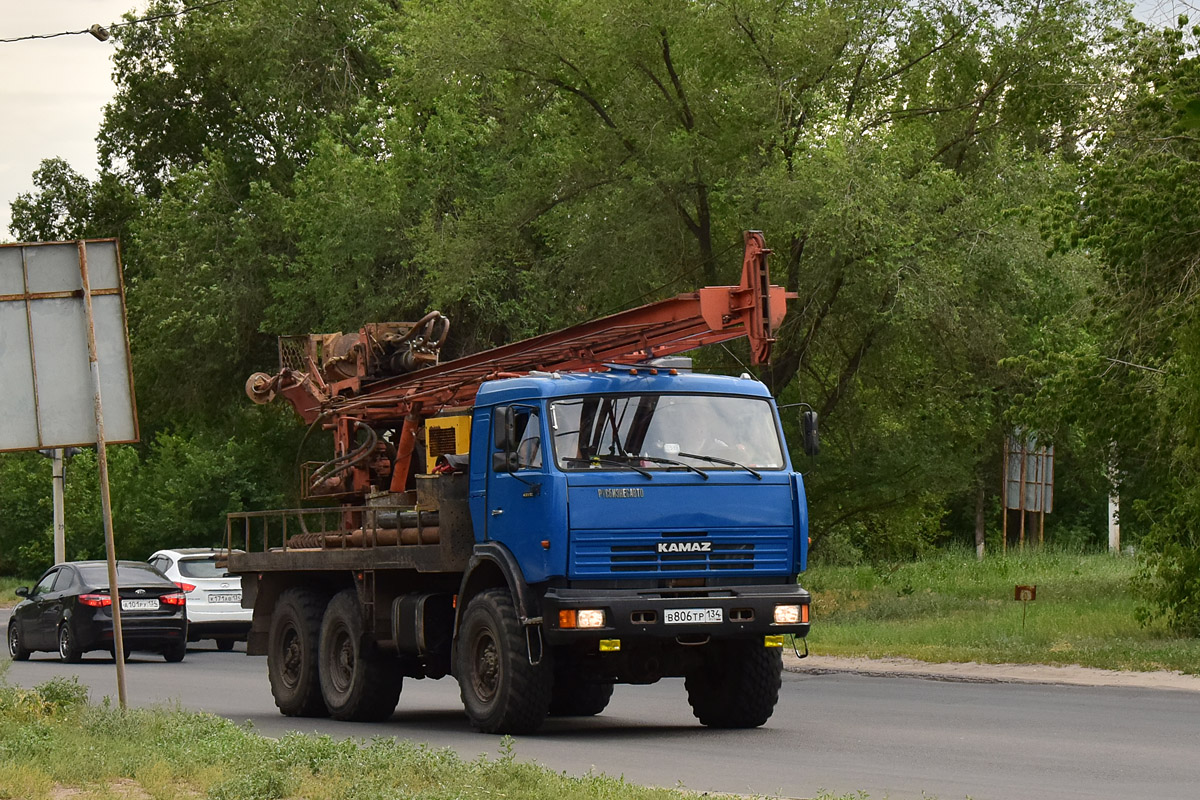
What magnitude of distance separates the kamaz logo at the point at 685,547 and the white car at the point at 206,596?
15.1m

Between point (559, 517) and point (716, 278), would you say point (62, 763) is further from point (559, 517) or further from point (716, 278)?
point (716, 278)

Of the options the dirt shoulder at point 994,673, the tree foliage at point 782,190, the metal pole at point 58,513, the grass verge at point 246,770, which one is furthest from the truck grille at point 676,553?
the metal pole at point 58,513

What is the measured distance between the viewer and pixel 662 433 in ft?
46.4

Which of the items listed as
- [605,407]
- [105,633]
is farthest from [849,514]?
[605,407]

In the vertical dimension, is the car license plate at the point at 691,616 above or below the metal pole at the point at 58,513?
above

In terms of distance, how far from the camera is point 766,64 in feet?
93.0

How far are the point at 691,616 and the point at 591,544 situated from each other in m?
0.94

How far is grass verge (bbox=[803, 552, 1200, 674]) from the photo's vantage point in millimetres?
21531

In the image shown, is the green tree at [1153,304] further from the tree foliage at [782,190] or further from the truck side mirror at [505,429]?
the truck side mirror at [505,429]

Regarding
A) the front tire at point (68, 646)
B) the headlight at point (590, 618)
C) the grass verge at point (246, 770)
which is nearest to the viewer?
the grass verge at point (246, 770)

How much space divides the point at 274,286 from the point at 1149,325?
20636 millimetres

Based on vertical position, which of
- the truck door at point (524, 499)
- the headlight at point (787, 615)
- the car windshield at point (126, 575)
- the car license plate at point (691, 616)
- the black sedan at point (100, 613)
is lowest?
the black sedan at point (100, 613)

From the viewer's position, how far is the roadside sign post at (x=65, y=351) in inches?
494

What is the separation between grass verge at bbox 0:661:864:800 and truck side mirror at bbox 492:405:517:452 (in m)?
3.08
